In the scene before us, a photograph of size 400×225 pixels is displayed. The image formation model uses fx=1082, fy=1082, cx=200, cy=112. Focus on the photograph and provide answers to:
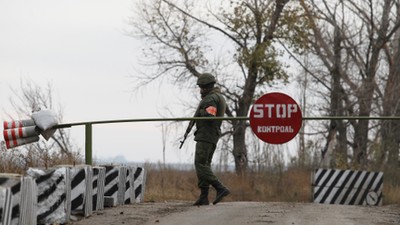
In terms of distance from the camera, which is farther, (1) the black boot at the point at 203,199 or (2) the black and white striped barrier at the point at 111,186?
(1) the black boot at the point at 203,199

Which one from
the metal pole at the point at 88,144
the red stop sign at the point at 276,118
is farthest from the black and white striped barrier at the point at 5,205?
the red stop sign at the point at 276,118

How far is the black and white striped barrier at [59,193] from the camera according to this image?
35.9ft

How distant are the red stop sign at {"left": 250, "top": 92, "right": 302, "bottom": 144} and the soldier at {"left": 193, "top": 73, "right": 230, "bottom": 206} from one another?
0.59 metres

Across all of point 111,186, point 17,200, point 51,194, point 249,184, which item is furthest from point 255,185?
point 17,200

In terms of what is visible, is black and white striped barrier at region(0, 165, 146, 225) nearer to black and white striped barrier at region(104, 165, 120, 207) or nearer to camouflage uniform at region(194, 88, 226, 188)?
black and white striped barrier at region(104, 165, 120, 207)

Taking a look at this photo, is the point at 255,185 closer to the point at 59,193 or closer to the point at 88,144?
the point at 88,144

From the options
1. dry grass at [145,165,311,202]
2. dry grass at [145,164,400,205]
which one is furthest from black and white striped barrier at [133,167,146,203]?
dry grass at [145,165,311,202]

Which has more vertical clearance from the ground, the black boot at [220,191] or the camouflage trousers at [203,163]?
the camouflage trousers at [203,163]

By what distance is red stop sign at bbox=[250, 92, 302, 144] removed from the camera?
16.7 m

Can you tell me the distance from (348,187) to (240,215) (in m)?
12.2

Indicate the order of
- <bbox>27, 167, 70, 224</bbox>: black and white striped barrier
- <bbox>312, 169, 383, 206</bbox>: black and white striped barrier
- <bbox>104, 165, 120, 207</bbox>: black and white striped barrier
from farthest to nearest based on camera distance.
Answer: <bbox>312, 169, 383, 206</bbox>: black and white striped barrier, <bbox>104, 165, 120, 207</bbox>: black and white striped barrier, <bbox>27, 167, 70, 224</bbox>: black and white striped barrier

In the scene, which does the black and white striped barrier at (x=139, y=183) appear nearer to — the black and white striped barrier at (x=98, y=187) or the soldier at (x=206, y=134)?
the soldier at (x=206, y=134)

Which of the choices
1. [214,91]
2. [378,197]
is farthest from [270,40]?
[214,91]

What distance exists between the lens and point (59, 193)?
1296 centimetres
